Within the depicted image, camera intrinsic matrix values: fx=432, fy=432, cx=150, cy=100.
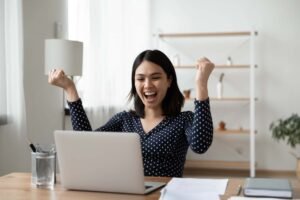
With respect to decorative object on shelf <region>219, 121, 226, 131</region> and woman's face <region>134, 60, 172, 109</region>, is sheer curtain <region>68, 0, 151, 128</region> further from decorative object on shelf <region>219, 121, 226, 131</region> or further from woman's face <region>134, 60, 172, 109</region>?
woman's face <region>134, 60, 172, 109</region>

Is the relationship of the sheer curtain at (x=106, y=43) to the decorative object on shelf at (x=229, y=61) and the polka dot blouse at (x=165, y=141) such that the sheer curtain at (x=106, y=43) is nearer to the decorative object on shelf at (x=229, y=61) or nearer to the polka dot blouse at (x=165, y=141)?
the decorative object on shelf at (x=229, y=61)

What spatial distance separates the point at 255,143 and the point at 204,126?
12.0 ft

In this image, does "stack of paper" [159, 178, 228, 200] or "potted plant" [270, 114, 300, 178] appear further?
"potted plant" [270, 114, 300, 178]

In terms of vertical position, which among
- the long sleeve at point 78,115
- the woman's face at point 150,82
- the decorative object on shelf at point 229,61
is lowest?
the long sleeve at point 78,115

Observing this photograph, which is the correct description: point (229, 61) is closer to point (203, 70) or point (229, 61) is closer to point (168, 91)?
point (168, 91)

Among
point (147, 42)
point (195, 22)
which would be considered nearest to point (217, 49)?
point (195, 22)

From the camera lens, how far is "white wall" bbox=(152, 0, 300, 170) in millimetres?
4855

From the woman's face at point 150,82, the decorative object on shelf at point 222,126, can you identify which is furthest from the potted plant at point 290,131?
the woman's face at point 150,82

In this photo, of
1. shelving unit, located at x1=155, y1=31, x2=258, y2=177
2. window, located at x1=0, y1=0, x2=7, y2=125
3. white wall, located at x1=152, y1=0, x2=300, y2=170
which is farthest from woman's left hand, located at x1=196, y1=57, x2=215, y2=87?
white wall, located at x1=152, y1=0, x2=300, y2=170

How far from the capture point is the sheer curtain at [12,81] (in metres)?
2.94

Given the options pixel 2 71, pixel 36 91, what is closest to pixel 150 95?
A: pixel 2 71

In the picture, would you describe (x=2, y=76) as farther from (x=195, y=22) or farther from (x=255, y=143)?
(x=255, y=143)

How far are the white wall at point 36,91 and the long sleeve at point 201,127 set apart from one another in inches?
73.9

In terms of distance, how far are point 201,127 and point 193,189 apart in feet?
0.95
